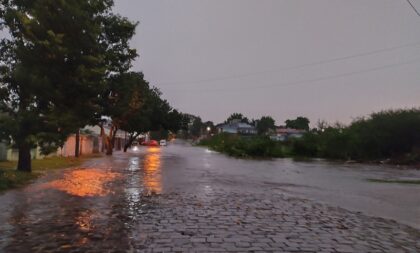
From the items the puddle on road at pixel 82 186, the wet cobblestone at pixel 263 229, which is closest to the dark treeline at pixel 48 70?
the puddle on road at pixel 82 186

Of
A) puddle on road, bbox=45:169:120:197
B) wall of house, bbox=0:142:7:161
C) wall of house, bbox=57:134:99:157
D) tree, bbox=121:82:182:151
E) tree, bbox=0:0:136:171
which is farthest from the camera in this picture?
tree, bbox=121:82:182:151

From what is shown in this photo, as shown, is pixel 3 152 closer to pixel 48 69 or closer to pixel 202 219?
pixel 48 69

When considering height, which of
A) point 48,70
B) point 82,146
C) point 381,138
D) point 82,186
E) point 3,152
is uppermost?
point 48,70

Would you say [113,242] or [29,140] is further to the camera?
[29,140]

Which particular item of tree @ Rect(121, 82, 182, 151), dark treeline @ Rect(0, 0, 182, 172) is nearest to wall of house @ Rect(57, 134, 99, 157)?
tree @ Rect(121, 82, 182, 151)

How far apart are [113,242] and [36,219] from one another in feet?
9.58

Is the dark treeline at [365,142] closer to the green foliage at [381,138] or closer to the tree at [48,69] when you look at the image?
the green foliage at [381,138]

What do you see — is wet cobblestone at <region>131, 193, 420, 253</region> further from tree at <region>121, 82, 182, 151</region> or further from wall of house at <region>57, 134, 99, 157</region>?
tree at <region>121, 82, 182, 151</region>

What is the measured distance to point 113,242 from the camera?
800 centimetres

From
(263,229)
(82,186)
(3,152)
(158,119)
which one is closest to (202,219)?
(263,229)

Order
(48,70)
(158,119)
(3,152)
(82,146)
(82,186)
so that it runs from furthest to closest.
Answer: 1. (158,119)
2. (82,146)
3. (3,152)
4. (48,70)
5. (82,186)

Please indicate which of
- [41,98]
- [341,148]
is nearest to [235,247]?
[41,98]

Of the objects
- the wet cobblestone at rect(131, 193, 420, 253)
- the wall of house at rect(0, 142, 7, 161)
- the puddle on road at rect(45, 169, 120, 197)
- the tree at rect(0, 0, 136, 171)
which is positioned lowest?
the wet cobblestone at rect(131, 193, 420, 253)

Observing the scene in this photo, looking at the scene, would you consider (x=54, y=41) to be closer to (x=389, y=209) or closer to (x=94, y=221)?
(x=94, y=221)
